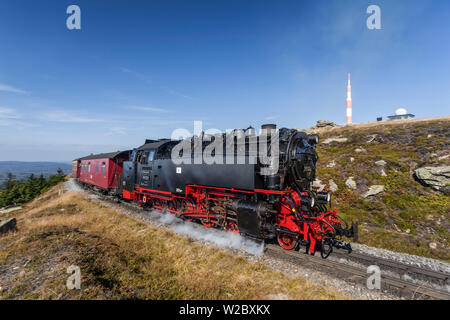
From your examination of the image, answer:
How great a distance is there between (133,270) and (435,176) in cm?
1378

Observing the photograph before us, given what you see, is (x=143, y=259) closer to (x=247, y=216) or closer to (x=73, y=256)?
(x=73, y=256)

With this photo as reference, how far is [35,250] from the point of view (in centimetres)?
632

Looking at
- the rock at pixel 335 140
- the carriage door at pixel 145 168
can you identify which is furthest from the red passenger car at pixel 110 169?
the rock at pixel 335 140

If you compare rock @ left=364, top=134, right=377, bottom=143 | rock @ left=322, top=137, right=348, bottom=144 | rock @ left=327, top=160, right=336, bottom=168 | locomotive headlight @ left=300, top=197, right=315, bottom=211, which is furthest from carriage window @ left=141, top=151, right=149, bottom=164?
rock @ left=364, top=134, right=377, bottom=143

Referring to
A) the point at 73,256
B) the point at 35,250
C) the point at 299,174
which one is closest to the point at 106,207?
the point at 35,250

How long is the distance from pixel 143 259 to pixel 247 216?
3214 mm

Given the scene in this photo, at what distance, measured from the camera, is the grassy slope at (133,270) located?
14.3 ft

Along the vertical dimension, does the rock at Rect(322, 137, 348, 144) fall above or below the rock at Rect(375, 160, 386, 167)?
above

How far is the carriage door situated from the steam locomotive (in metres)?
1.51

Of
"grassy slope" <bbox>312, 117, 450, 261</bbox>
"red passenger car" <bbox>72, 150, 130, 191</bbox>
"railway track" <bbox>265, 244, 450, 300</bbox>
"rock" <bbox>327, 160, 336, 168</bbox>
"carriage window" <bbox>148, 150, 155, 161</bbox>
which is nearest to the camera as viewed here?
"railway track" <bbox>265, 244, 450, 300</bbox>

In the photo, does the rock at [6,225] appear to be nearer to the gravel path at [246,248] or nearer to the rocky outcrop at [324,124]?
the gravel path at [246,248]

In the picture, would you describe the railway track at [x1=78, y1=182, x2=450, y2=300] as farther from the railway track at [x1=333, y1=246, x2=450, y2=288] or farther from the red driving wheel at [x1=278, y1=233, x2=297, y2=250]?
the red driving wheel at [x1=278, y1=233, x2=297, y2=250]

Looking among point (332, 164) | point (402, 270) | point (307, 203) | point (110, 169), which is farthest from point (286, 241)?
point (110, 169)

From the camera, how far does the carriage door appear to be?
11.3 meters
